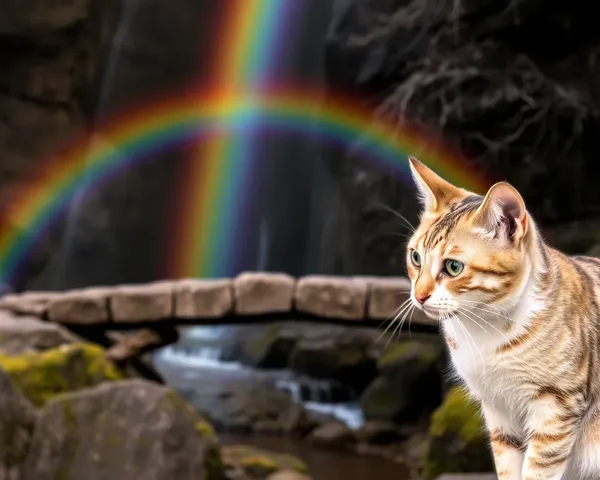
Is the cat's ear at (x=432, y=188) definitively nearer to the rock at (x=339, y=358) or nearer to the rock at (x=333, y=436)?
the rock at (x=333, y=436)

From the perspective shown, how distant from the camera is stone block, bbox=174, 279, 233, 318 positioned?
465 cm

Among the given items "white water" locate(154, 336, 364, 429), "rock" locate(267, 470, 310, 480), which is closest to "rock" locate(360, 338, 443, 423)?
"white water" locate(154, 336, 364, 429)

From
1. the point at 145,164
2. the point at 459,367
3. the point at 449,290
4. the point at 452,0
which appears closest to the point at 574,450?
the point at 459,367

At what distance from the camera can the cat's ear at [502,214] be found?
3.35 feet

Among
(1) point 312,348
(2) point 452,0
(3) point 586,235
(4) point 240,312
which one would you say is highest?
(2) point 452,0

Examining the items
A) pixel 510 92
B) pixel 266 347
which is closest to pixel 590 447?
pixel 510 92

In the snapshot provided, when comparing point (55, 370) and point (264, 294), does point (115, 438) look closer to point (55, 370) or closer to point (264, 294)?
point (55, 370)

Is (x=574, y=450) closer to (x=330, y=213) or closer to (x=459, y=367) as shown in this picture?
(x=459, y=367)

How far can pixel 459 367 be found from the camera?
1.19 m

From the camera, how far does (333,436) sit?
6730mm

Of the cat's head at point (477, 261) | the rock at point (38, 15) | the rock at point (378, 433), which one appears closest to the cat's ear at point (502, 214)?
the cat's head at point (477, 261)

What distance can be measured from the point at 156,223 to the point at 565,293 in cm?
983

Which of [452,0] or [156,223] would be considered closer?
[452,0]

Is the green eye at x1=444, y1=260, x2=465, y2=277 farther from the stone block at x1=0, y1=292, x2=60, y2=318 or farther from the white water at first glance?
the white water
